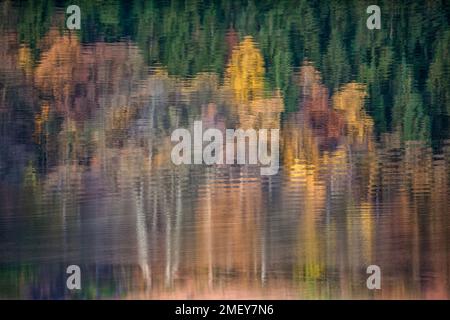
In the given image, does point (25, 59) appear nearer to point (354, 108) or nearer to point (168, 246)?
point (168, 246)

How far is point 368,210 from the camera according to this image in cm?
404

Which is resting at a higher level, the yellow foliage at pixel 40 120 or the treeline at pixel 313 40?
the treeline at pixel 313 40

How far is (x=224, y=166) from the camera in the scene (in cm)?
405

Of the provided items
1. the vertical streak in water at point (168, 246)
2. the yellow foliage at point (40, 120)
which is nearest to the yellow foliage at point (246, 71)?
the vertical streak in water at point (168, 246)

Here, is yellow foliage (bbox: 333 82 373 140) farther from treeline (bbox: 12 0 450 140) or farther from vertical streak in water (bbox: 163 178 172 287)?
vertical streak in water (bbox: 163 178 172 287)

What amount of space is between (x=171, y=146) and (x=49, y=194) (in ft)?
2.32

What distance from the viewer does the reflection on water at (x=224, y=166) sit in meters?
4.02

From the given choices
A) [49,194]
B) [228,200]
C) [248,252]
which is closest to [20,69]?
[49,194]

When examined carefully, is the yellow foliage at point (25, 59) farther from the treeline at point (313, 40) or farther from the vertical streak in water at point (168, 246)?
the vertical streak in water at point (168, 246)

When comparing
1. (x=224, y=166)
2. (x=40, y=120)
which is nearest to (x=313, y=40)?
(x=224, y=166)

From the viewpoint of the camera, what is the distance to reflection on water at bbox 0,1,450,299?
4.02 m

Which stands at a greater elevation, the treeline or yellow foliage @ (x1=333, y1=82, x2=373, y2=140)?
the treeline

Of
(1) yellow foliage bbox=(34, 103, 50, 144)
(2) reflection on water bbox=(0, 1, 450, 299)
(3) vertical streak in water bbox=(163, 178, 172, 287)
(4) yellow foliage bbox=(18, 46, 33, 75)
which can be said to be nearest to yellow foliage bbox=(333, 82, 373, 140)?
(2) reflection on water bbox=(0, 1, 450, 299)
